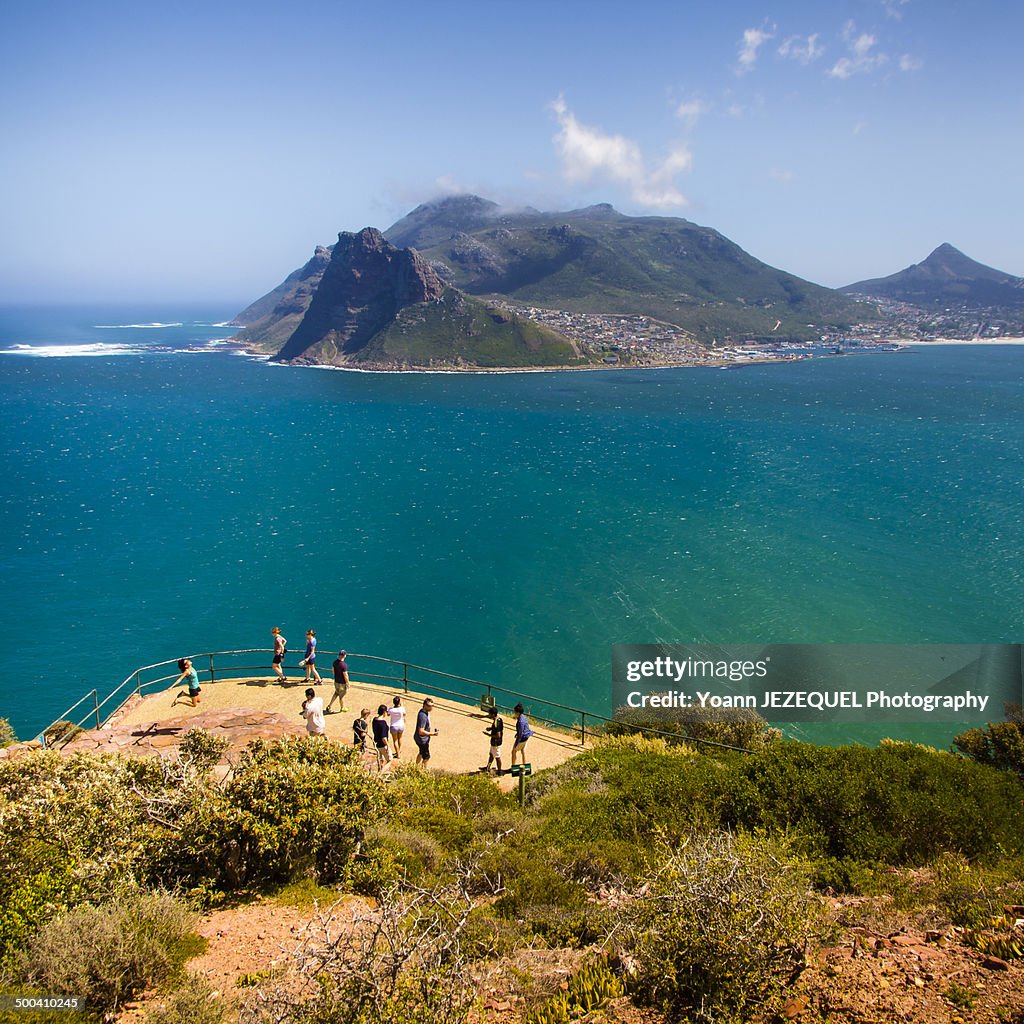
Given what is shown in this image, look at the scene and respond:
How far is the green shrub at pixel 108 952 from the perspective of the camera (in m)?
5.32

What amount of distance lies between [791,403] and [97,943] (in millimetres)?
107909

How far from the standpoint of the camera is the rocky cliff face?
17375cm

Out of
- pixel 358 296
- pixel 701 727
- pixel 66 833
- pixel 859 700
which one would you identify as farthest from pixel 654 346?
pixel 66 833

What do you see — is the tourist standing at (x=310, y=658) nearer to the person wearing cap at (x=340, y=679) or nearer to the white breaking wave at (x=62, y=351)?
the person wearing cap at (x=340, y=679)

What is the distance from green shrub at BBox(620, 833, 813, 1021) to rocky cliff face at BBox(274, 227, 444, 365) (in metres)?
170

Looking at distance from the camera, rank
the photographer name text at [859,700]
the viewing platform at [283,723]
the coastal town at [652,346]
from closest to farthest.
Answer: the viewing platform at [283,723] < the photographer name text at [859,700] < the coastal town at [652,346]

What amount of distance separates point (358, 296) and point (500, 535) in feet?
528

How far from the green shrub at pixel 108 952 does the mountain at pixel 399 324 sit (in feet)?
489

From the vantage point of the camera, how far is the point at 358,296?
608 ft

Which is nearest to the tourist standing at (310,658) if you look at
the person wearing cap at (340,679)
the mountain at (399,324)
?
the person wearing cap at (340,679)

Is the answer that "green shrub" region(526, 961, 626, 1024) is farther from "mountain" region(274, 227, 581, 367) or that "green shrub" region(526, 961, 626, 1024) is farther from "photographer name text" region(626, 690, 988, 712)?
"mountain" region(274, 227, 581, 367)

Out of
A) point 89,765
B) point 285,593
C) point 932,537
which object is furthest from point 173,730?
point 932,537

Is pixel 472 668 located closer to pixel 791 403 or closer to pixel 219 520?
pixel 219 520

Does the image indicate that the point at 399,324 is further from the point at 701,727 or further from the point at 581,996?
the point at 581,996
